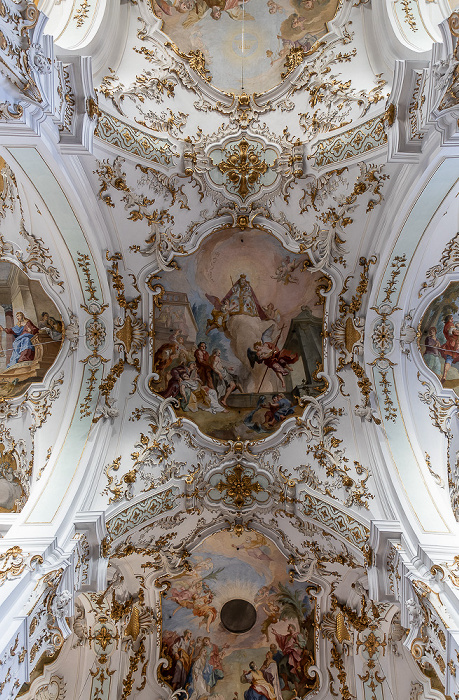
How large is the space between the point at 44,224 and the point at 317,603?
8.61 metres

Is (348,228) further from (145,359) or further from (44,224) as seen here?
(44,224)

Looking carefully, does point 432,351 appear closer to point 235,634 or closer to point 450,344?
point 450,344

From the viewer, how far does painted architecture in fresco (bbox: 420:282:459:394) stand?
9.37 m

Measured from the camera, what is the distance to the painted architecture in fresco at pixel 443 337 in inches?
369

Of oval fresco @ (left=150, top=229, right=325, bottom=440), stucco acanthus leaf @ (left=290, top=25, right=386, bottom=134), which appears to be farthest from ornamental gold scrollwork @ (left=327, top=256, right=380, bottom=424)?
stucco acanthus leaf @ (left=290, top=25, right=386, bottom=134)

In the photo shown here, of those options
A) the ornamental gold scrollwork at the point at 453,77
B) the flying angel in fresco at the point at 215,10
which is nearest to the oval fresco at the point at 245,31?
the flying angel in fresco at the point at 215,10

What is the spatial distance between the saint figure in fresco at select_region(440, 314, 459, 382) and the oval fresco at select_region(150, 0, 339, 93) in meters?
5.54

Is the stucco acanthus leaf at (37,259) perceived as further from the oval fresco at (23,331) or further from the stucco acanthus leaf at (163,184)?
the stucco acanthus leaf at (163,184)

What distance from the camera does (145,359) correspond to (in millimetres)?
10383

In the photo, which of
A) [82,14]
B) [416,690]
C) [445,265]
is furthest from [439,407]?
[82,14]

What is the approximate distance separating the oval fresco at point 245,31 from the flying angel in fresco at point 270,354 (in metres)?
4.83

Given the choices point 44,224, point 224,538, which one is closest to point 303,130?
point 44,224

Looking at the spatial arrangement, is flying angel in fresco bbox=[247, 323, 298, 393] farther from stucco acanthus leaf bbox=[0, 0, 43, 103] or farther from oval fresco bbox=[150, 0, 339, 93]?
stucco acanthus leaf bbox=[0, 0, 43, 103]

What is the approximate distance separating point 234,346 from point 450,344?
4.05m
